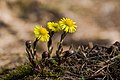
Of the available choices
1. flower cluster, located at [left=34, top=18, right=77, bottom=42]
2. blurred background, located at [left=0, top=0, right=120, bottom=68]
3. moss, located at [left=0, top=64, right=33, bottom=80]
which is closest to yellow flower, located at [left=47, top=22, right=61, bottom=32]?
flower cluster, located at [left=34, top=18, right=77, bottom=42]

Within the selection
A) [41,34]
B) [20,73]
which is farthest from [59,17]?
[41,34]

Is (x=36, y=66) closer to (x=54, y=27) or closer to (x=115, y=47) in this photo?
(x=54, y=27)

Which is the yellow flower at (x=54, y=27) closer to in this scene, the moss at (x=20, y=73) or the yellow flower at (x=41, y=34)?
the yellow flower at (x=41, y=34)

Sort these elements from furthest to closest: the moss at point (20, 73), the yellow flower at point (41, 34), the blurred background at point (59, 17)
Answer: the blurred background at point (59, 17) → the moss at point (20, 73) → the yellow flower at point (41, 34)

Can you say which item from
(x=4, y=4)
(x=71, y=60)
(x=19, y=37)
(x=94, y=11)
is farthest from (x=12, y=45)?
(x=71, y=60)

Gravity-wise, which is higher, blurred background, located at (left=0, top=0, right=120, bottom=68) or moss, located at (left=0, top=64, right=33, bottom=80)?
blurred background, located at (left=0, top=0, right=120, bottom=68)

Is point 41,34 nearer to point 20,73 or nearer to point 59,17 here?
point 20,73

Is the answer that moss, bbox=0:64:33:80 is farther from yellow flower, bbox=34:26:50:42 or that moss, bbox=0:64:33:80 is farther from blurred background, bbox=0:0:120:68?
blurred background, bbox=0:0:120:68

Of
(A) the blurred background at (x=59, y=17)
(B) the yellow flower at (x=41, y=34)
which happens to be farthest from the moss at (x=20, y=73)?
(A) the blurred background at (x=59, y=17)
